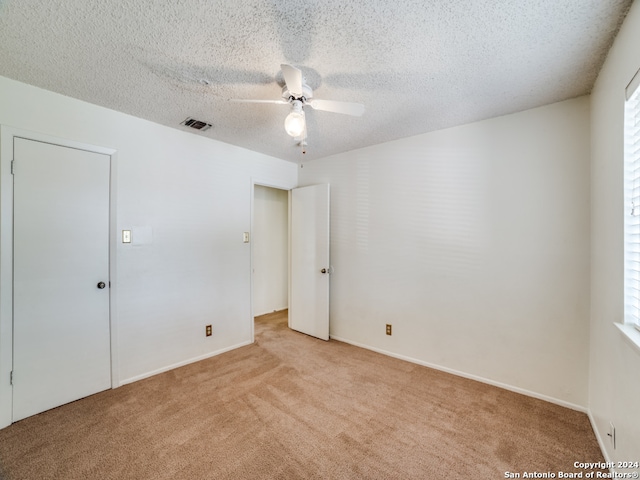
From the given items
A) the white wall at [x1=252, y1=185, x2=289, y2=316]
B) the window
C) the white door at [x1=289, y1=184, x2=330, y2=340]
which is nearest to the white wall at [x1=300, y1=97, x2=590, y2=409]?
the white door at [x1=289, y1=184, x2=330, y2=340]

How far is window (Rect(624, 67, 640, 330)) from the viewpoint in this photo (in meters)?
1.36

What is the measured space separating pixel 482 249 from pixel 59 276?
142 inches

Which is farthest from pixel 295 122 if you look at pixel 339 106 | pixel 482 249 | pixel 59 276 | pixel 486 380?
pixel 486 380

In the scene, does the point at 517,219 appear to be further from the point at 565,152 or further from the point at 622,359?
the point at 622,359

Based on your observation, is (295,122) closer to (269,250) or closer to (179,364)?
(179,364)

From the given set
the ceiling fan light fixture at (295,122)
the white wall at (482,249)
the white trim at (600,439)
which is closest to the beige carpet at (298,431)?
the white trim at (600,439)

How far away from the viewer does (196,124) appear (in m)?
2.71

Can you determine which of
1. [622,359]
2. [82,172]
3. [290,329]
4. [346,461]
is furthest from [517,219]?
[82,172]

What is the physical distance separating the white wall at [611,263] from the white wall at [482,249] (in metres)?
0.16

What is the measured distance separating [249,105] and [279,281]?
332cm

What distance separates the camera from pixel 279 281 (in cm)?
502

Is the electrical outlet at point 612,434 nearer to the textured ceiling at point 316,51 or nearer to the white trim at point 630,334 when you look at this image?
the white trim at point 630,334

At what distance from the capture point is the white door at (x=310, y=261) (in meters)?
3.65

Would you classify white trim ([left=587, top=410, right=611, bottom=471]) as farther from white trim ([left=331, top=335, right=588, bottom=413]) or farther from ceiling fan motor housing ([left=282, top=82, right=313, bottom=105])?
ceiling fan motor housing ([left=282, top=82, right=313, bottom=105])
